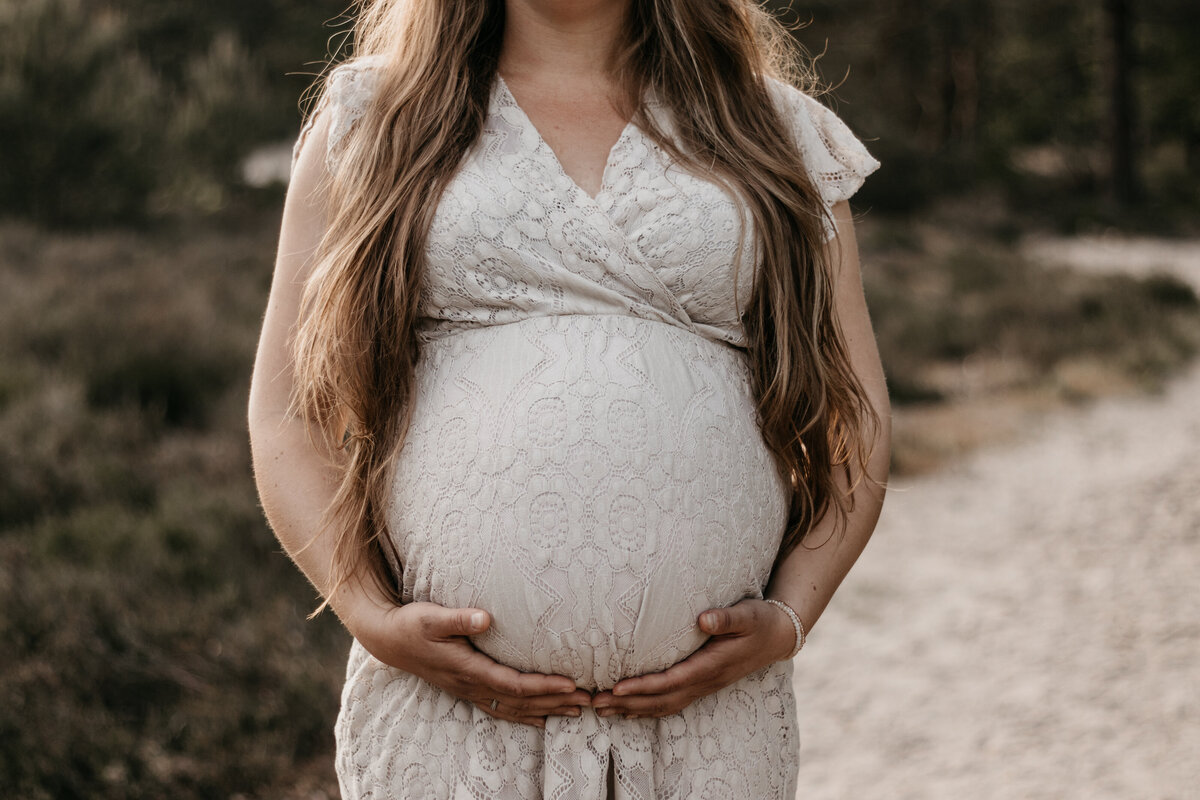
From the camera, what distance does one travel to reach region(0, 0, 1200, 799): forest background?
11.4ft

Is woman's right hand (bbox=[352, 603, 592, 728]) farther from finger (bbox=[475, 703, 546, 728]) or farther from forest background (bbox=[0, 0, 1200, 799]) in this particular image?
forest background (bbox=[0, 0, 1200, 799])

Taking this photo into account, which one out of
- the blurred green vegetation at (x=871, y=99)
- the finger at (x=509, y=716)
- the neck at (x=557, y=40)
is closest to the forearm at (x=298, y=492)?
the finger at (x=509, y=716)

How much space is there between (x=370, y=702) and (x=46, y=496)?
3960 mm

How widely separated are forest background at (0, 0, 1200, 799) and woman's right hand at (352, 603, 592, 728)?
129 centimetres

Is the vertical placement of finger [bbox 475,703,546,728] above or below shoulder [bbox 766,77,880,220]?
below

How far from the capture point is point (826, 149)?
69.6 inches

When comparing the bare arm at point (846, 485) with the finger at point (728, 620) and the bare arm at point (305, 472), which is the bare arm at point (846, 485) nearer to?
the finger at point (728, 620)

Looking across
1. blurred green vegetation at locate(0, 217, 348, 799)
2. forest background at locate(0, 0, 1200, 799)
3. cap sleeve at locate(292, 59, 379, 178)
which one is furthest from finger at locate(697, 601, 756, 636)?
blurred green vegetation at locate(0, 217, 348, 799)

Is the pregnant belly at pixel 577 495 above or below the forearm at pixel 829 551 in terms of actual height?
above

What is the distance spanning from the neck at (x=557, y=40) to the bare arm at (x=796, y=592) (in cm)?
49

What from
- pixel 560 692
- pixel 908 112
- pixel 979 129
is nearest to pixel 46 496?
pixel 560 692

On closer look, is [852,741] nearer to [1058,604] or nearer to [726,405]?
[1058,604]

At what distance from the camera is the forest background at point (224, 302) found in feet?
11.4

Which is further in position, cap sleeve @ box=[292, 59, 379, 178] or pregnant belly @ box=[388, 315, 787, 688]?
cap sleeve @ box=[292, 59, 379, 178]
